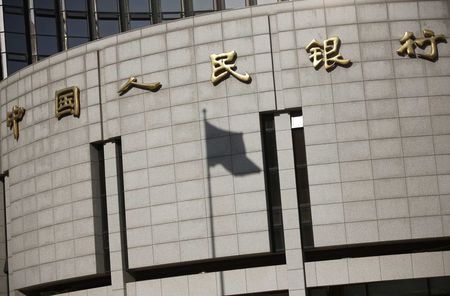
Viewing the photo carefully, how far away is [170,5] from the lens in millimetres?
53562

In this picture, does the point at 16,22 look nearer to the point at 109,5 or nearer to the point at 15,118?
the point at 109,5

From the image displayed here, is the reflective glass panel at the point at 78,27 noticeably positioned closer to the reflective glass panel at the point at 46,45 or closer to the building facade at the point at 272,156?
the reflective glass panel at the point at 46,45

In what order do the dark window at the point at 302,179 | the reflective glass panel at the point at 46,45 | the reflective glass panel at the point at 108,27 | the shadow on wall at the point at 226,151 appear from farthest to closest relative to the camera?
the reflective glass panel at the point at 46,45 → the reflective glass panel at the point at 108,27 → the shadow on wall at the point at 226,151 → the dark window at the point at 302,179

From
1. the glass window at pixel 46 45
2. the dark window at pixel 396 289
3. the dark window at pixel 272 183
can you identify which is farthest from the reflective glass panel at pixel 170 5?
the dark window at pixel 396 289

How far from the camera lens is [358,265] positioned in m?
44.0

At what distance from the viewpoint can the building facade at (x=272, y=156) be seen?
44.4 m

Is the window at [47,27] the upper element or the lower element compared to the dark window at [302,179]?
upper

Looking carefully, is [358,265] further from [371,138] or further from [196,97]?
[196,97]

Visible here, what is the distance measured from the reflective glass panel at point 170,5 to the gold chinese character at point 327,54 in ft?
33.3

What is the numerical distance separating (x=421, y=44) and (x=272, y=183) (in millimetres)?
8710

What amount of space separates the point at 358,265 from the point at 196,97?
401 inches

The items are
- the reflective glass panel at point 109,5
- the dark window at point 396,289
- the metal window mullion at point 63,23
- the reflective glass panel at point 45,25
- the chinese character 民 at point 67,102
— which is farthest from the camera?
the reflective glass panel at point 45,25

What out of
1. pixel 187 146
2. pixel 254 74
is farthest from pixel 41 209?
pixel 254 74

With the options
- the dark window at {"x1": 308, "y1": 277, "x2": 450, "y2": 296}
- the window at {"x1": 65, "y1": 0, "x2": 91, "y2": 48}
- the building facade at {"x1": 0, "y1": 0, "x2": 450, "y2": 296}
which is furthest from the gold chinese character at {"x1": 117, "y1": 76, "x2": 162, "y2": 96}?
the dark window at {"x1": 308, "y1": 277, "x2": 450, "y2": 296}
